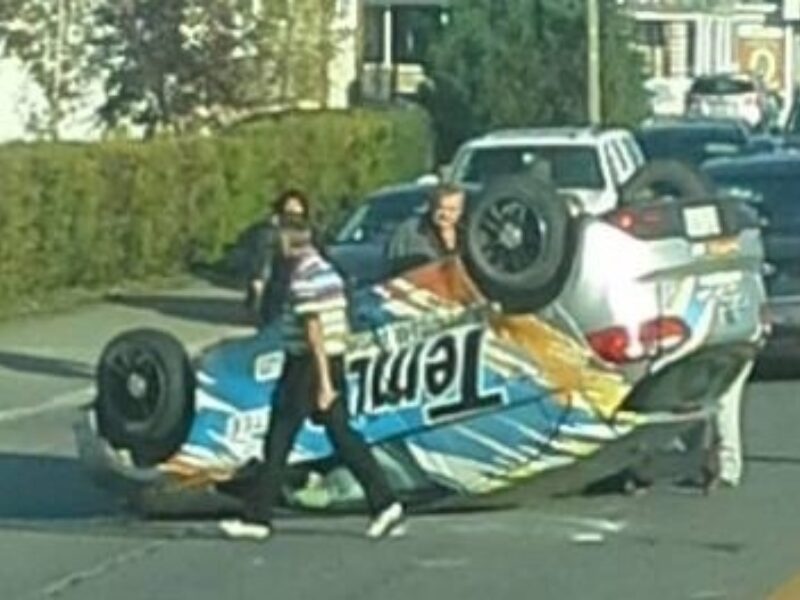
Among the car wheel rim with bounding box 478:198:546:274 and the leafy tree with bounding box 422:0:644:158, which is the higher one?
the car wheel rim with bounding box 478:198:546:274

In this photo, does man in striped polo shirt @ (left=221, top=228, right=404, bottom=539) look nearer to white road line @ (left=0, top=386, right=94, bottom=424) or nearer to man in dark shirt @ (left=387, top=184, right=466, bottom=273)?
man in dark shirt @ (left=387, top=184, right=466, bottom=273)

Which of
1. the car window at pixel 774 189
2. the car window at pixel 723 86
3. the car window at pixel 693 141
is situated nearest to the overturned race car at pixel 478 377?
the car window at pixel 774 189

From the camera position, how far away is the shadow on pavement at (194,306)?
3262 centimetres

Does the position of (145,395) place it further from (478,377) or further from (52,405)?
(52,405)

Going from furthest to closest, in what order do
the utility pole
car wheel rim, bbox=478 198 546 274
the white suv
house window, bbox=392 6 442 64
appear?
house window, bbox=392 6 442 64, the utility pole, the white suv, car wheel rim, bbox=478 198 546 274

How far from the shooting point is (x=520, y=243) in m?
16.2

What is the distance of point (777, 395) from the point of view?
2369 cm

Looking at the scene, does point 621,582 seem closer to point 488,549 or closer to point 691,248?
point 488,549

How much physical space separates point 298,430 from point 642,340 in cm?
184

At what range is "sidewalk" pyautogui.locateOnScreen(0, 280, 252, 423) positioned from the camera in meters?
25.5

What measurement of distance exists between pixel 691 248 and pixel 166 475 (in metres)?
2.97

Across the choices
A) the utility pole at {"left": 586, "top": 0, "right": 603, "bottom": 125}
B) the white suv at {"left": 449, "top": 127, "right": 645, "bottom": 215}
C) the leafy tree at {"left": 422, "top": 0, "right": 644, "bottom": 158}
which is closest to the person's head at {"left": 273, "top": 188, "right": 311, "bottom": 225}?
the white suv at {"left": 449, "top": 127, "right": 645, "bottom": 215}

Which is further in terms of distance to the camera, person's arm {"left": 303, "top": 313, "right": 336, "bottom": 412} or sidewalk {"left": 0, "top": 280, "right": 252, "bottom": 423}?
sidewalk {"left": 0, "top": 280, "right": 252, "bottom": 423}

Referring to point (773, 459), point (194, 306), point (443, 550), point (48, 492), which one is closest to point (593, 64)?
point (194, 306)
